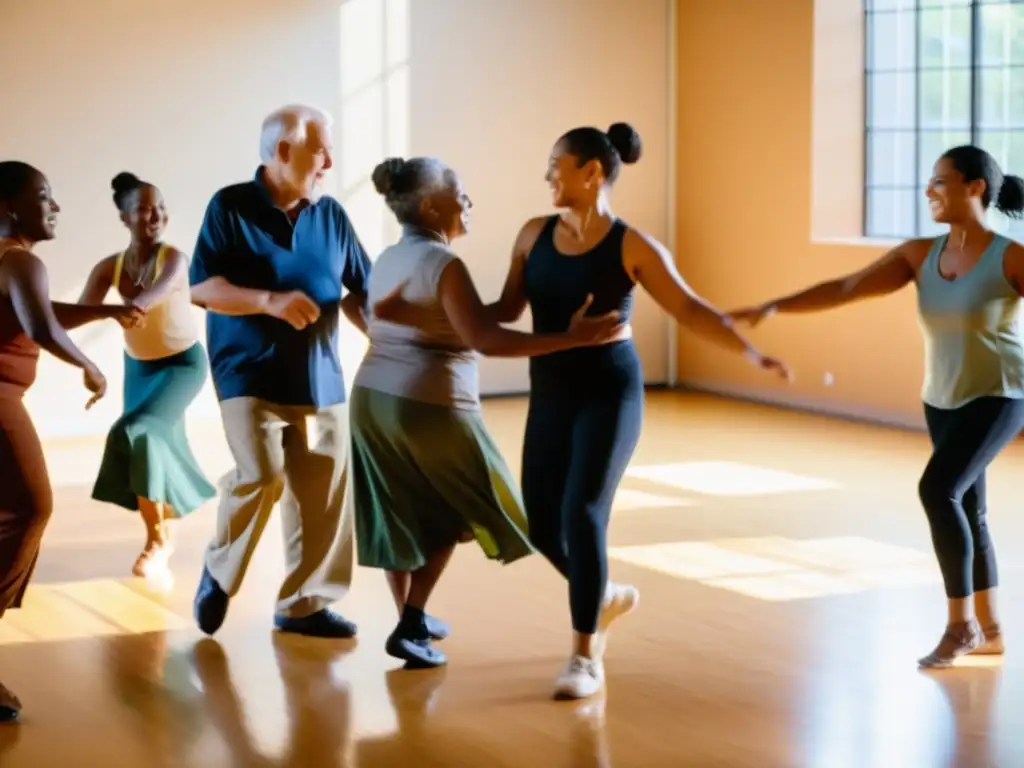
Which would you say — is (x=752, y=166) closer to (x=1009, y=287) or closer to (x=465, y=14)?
(x=465, y=14)

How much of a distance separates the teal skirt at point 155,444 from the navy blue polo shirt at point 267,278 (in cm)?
121

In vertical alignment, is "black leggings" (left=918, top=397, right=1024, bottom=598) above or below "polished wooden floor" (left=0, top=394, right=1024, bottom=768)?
above

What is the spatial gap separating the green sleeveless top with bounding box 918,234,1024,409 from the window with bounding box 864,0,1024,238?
544cm

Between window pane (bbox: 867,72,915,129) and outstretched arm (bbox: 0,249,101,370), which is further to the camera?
window pane (bbox: 867,72,915,129)

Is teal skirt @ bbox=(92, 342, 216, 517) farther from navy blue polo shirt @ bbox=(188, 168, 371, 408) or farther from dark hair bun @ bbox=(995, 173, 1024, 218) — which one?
dark hair bun @ bbox=(995, 173, 1024, 218)

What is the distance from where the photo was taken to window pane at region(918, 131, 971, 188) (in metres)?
10.2

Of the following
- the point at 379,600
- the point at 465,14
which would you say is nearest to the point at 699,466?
the point at 379,600

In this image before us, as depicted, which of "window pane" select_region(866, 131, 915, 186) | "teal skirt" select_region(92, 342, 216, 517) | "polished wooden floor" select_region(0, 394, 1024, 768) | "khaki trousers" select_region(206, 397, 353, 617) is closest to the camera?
"polished wooden floor" select_region(0, 394, 1024, 768)

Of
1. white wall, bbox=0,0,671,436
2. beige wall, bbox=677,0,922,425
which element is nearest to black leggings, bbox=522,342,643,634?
beige wall, bbox=677,0,922,425

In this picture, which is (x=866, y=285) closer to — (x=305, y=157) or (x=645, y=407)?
(x=305, y=157)

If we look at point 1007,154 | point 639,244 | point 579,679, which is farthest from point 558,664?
point 1007,154

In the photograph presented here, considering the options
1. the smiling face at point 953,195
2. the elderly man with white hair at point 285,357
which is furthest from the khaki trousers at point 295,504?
the smiling face at point 953,195

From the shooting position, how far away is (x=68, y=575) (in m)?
6.22

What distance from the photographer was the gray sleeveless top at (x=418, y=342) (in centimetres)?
459
